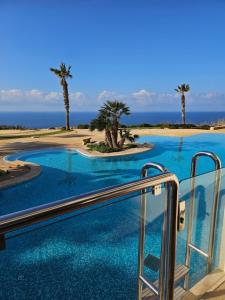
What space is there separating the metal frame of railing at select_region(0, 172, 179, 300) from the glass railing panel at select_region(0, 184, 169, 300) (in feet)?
0.27

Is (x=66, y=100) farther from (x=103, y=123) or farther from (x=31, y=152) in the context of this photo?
(x=31, y=152)

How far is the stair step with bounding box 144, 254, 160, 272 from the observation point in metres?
1.96

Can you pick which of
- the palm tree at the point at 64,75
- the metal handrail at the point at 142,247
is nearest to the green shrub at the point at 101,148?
the palm tree at the point at 64,75

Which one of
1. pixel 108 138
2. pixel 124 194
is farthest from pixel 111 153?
pixel 124 194

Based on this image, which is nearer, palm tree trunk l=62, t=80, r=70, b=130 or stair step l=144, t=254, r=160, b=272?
stair step l=144, t=254, r=160, b=272

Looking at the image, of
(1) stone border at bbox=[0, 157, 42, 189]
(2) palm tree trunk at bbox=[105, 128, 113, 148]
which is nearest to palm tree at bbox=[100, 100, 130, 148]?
(2) palm tree trunk at bbox=[105, 128, 113, 148]

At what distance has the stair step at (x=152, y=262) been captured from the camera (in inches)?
77.1

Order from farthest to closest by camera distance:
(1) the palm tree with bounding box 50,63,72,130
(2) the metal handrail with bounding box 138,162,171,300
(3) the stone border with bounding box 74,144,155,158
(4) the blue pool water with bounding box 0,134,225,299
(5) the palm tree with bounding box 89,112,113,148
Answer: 1. (1) the palm tree with bounding box 50,63,72,130
2. (5) the palm tree with bounding box 89,112,113,148
3. (3) the stone border with bounding box 74,144,155,158
4. (2) the metal handrail with bounding box 138,162,171,300
5. (4) the blue pool water with bounding box 0,134,225,299

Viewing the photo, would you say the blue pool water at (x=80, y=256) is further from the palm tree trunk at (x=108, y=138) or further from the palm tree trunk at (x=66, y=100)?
the palm tree trunk at (x=66, y=100)

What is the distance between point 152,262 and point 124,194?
98 centimetres

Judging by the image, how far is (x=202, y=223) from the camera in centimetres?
262

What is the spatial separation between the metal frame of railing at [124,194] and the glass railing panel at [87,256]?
0.08 metres

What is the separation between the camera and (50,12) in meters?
14.9

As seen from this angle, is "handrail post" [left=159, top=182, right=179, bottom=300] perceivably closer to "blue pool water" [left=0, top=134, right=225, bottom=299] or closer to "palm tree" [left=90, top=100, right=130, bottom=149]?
"blue pool water" [left=0, top=134, right=225, bottom=299]
